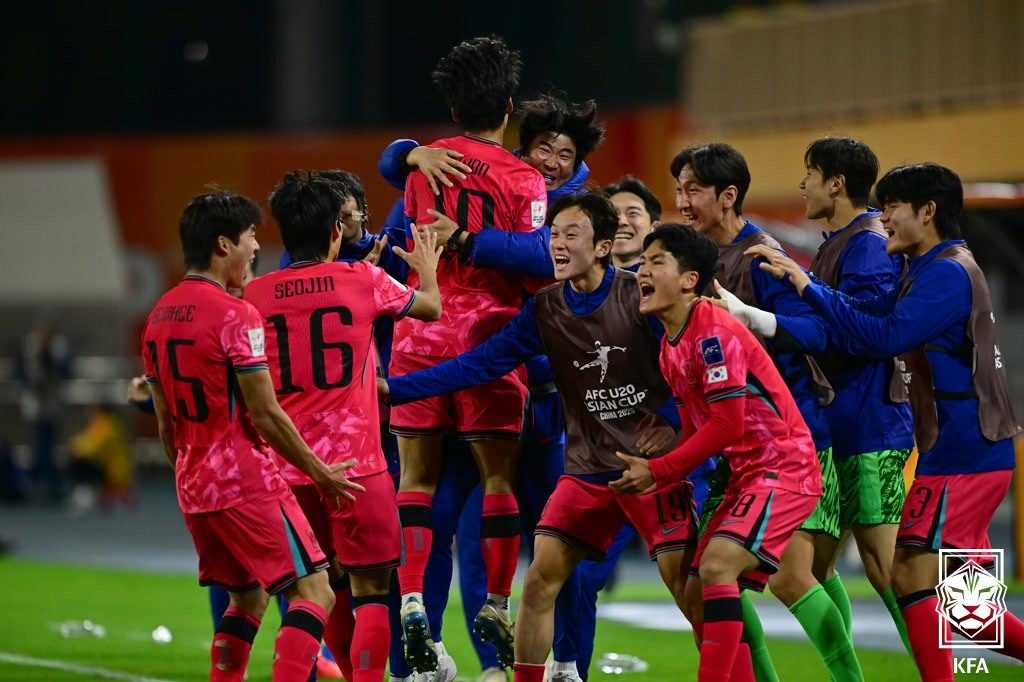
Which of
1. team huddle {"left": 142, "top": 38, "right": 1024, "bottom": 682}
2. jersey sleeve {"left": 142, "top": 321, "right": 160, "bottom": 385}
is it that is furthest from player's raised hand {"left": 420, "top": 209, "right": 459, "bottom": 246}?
jersey sleeve {"left": 142, "top": 321, "right": 160, "bottom": 385}

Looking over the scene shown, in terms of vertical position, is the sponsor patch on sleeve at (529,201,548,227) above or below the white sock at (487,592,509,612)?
above

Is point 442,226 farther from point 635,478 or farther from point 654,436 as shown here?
point 635,478

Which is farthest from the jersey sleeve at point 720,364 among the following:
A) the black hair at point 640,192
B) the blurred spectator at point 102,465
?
the blurred spectator at point 102,465

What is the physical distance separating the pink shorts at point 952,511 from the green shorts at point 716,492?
75 centimetres

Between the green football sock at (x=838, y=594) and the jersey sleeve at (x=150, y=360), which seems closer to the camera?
the jersey sleeve at (x=150, y=360)

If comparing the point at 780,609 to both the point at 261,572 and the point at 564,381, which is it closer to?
the point at 564,381

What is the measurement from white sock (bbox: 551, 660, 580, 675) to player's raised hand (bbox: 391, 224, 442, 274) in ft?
6.56

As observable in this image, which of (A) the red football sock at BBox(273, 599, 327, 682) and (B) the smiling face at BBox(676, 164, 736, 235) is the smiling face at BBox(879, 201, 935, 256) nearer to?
(B) the smiling face at BBox(676, 164, 736, 235)

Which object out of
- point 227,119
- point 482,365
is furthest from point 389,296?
point 227,119

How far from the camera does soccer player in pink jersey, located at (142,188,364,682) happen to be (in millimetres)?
6047

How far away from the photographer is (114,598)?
42.9 feet

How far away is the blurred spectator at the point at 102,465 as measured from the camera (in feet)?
71.3

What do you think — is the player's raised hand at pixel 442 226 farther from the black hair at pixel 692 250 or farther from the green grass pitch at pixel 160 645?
the green grass pitch at pixel 160 645

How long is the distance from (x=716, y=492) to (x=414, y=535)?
1.50 m
